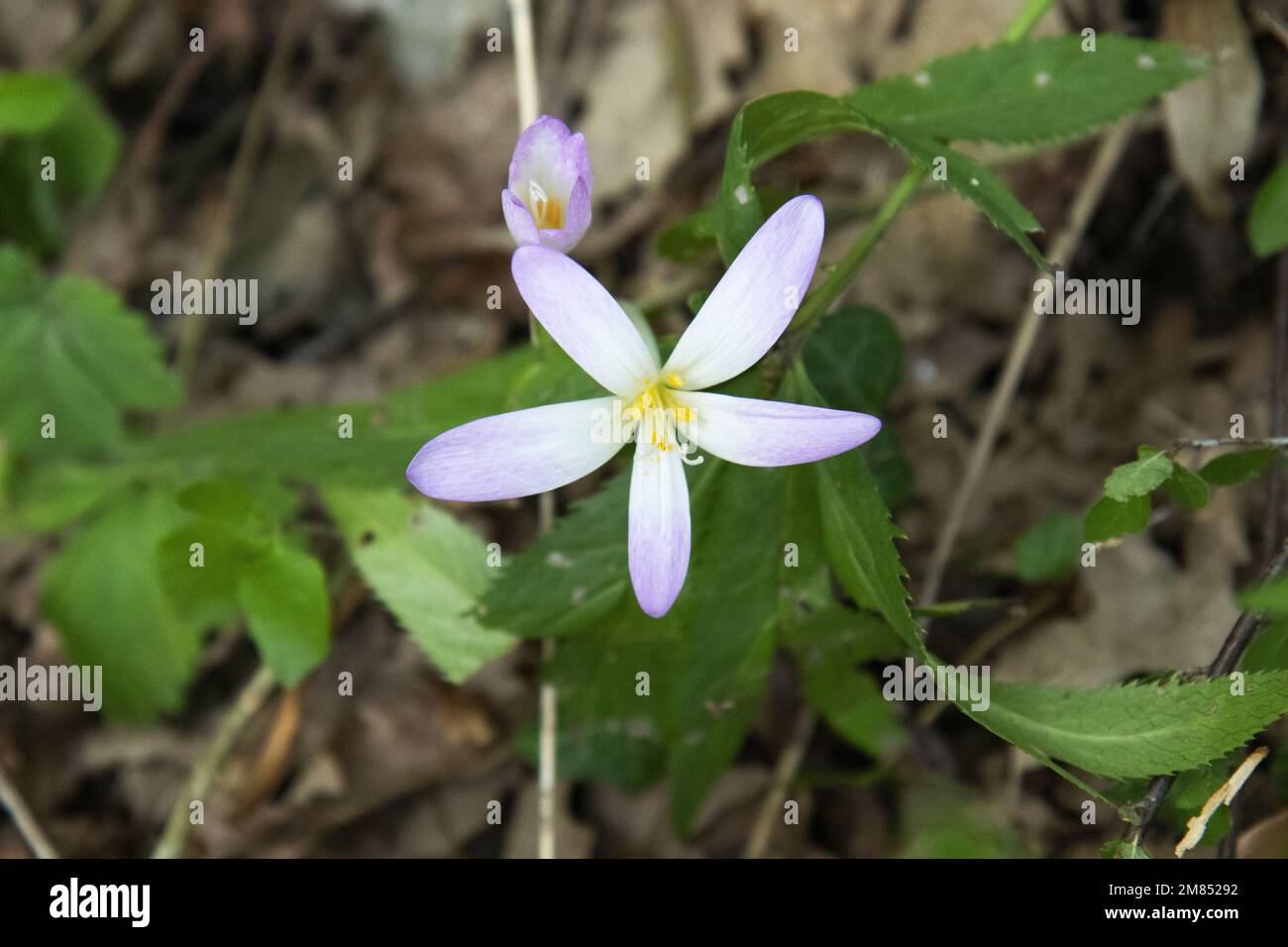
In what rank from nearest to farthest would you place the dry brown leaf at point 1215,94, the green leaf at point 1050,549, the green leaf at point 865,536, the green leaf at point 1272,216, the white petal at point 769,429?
the white petal at point 769,429, the green leaf at point 865,536, the green leaf at point 1272,216, the green leaf at point 1050,549, the dry brown leaf at point 1215,94

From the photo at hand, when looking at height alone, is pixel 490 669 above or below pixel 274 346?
below

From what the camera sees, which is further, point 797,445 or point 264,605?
point 264,605

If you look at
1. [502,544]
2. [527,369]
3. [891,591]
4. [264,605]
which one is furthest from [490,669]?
[891,591]

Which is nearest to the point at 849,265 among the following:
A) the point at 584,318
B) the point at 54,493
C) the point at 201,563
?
the point at 584,318

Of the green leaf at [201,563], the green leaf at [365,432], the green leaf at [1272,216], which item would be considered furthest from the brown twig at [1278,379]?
the green leaf at [201,563]

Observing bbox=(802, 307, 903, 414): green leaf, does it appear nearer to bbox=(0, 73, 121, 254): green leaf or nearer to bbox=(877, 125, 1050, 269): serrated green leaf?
bbox=(877, 125, 1050, 269): serrated green leaf

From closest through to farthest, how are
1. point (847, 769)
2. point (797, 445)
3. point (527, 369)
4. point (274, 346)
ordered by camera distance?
1. point (797, 445)
2. point (527, 369)
3. point (847, 769)
4. point (274, 346)

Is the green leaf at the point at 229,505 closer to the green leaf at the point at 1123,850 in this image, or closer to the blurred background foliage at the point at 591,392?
the blurred background foliage at the point at 591,392

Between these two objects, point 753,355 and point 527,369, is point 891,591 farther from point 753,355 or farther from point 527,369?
point 527,369
